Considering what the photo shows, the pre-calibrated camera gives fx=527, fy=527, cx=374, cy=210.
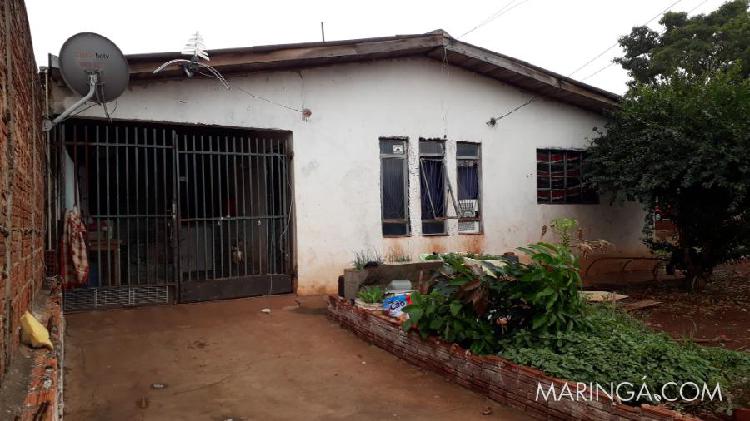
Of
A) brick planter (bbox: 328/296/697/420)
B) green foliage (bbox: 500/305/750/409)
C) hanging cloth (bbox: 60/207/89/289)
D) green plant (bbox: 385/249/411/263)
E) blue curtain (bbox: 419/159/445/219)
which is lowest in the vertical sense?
brick planter (bbox: 328/296/697/420)

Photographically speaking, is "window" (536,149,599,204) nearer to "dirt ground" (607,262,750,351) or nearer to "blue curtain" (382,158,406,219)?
"dirt ground" (607,262,750,351)

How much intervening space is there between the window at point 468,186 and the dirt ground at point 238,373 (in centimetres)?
369

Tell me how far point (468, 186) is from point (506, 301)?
16.9ft

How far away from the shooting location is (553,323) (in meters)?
4.22

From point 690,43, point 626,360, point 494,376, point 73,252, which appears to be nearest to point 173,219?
point 73,252

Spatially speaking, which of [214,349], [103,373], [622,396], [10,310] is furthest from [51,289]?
[622,396]

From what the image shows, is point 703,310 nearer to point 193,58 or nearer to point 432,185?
point 432,185

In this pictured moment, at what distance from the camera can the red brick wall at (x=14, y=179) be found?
2.73 metres

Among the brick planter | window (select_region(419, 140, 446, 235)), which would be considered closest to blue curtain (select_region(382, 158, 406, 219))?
window (select_region(419, 140, 446, 235))

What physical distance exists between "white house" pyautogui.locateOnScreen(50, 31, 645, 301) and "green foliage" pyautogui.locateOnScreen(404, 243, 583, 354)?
3567mm

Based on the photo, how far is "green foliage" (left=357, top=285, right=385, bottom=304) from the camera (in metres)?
6.29

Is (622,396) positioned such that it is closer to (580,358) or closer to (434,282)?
(580,358)

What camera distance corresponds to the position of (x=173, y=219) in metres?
6.93

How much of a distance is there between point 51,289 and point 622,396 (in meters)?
5.53
